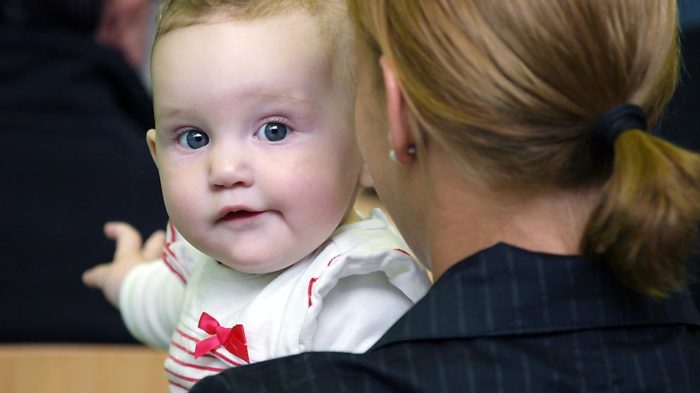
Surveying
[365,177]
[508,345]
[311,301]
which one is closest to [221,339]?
[311,301]

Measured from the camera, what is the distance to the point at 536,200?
3.22 feet

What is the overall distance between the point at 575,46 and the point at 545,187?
0.40ft

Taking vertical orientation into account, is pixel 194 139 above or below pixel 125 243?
above

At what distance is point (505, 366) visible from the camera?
94 cm

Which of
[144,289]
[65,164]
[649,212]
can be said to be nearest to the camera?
[649,212]

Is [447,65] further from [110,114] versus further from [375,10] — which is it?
[110,114]

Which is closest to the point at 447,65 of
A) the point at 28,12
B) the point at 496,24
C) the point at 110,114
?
the point at 496,24

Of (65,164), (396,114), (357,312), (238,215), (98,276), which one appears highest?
(396,114)

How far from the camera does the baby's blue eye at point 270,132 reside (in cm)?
111

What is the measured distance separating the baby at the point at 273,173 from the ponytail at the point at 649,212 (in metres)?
0.26

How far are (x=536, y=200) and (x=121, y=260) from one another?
0.75m

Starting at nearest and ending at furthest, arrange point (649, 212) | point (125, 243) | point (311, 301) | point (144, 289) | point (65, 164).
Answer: point (649, 212), point (311, 301), point (144, 289), point (125, 243), point (65, 164)

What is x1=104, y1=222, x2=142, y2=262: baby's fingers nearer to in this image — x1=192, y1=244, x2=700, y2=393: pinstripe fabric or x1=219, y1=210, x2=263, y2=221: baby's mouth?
x1=219, y1=210, x2=263, y2=221: baby's mouth

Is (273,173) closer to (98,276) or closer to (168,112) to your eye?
(168,112)
